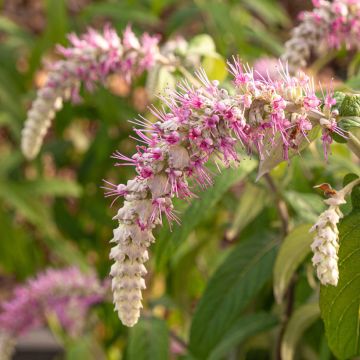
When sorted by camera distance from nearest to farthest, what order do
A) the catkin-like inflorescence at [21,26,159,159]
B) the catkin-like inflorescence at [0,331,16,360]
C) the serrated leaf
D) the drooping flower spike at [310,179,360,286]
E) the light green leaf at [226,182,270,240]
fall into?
the drooping flower spike at [310,179,360,286], the serrated leaf, the catkin-like inflorescence at [21,26,159,159], the light green leaf at [226,182,270,240], the catkin-like inflorescence at [0,331,16,360]

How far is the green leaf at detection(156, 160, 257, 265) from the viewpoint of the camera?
0.91 metres

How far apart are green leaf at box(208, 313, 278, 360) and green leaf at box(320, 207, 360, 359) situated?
279 millimetres

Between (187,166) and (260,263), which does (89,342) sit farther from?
(187,166)

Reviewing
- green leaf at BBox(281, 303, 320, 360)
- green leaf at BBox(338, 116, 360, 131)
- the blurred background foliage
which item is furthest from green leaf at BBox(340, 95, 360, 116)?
green leaf at BBox(281, 303, 320, 360)

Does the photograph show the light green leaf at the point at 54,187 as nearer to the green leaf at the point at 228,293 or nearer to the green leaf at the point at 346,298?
the green leaf at the point at 228,293

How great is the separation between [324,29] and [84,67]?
11.3 inches

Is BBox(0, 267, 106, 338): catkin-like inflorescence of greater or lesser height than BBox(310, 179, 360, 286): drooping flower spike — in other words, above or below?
above

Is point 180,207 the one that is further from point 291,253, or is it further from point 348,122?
point 348,122

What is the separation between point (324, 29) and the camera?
1.01 m

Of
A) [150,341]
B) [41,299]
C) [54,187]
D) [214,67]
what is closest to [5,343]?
[41,299]

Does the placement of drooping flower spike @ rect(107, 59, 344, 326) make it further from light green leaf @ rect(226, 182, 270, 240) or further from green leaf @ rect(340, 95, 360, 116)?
light green leaf @ rect(226, 182, 270, 240)

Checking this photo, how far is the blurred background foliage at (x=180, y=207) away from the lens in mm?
1084

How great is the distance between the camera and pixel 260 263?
1091 millimetres

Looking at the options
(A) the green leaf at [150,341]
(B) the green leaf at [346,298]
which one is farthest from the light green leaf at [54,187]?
(B) the green leaf at [346,298]
